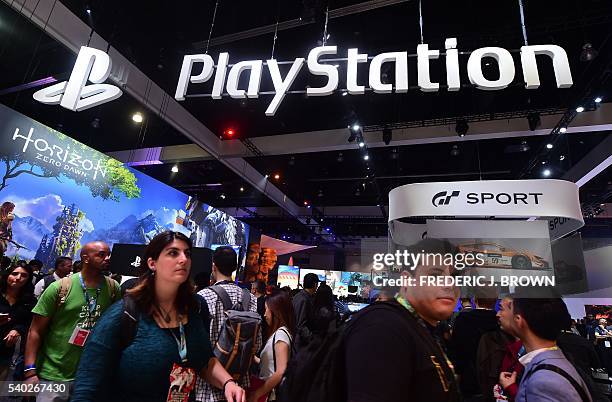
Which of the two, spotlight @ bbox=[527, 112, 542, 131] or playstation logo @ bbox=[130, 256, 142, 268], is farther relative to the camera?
spotlight @ bbox=[527, 112, 542, 131]

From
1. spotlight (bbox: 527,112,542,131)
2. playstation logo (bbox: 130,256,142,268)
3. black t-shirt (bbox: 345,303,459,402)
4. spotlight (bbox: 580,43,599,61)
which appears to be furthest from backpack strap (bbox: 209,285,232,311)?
spotlight (bbox: 527,112,542,131)

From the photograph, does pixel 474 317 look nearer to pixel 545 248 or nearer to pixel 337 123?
pixel 545 248

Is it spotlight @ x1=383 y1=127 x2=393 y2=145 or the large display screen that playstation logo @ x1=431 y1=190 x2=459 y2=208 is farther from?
the large display screen

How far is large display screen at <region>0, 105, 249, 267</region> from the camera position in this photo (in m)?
5.09

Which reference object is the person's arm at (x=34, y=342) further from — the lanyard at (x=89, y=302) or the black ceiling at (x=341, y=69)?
the black ceiling at (x=341, y=69)

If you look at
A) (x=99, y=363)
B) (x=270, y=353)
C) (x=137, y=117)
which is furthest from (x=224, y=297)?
(x=137, y=117)

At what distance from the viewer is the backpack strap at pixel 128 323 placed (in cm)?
137

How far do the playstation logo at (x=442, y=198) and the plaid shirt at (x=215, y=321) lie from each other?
319 cm

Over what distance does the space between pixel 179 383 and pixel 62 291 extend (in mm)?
1466

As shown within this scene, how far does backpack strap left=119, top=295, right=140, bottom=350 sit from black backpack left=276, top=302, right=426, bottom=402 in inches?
26.5

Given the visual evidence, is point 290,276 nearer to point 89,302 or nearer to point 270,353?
point 270,353

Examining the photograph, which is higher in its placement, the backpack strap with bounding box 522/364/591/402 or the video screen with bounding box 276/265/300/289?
the video screen with bounding box 276/265/300/289

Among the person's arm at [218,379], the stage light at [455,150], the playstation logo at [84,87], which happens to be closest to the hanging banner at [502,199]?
the stage light at [455,150]

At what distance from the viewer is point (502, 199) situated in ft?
15.6
